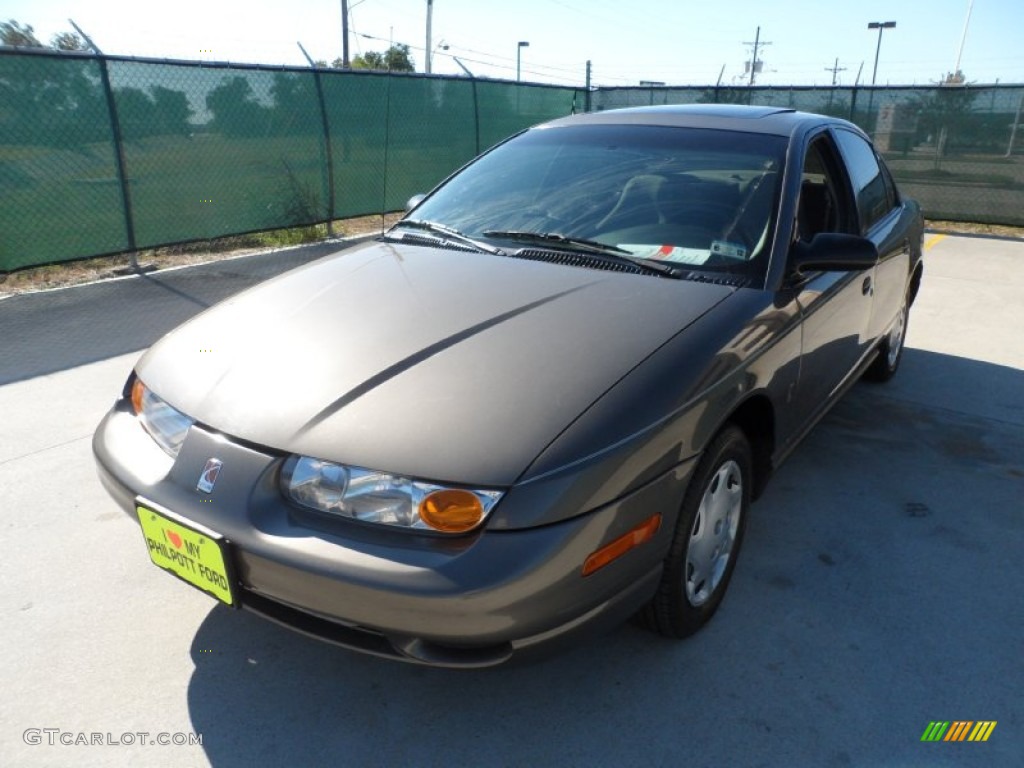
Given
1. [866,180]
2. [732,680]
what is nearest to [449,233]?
[732,680]

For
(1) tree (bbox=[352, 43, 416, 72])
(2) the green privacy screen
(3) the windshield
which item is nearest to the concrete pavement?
(3) the windshield

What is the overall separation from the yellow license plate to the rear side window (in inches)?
123

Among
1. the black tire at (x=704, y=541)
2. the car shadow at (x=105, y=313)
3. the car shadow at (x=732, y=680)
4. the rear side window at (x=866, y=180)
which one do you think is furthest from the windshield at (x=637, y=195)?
the car shadow at (x=105, y=313)

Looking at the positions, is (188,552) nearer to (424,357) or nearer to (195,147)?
(424,357)

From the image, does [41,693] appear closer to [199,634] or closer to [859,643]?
[199,634]

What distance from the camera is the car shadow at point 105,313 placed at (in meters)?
4.95

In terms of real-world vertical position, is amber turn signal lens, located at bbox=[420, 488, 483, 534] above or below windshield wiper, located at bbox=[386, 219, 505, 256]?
below

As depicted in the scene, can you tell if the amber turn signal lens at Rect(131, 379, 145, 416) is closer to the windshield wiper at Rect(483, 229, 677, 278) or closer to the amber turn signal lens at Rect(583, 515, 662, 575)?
the windshield wiper at Rect(483, 229, 677, 278)

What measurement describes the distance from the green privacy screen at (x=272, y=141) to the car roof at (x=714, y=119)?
15.6 ft

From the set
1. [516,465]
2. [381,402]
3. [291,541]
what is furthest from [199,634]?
[516,465]

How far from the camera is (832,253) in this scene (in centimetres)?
276

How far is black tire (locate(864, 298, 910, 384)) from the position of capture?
15.3ft

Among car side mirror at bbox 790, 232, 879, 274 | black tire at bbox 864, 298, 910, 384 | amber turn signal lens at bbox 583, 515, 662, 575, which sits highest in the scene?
car side mirror at bbox 790, 232, 879, 274

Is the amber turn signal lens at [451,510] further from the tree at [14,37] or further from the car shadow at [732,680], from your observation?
the tree at [14,37]
